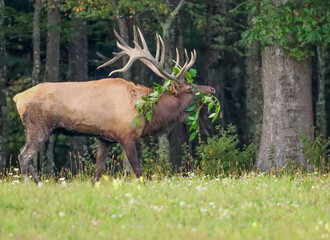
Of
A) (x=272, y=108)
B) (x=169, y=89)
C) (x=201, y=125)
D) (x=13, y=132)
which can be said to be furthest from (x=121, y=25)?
(x=13, y=132)

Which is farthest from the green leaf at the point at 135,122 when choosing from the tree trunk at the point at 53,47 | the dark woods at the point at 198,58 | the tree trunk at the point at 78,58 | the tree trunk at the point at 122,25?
the tree trunk at the point at 78,58

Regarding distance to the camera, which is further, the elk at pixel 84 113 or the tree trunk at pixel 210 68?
the tree trunk at pixel 210 68

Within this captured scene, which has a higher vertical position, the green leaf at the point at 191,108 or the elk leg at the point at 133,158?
the green leaf at the point at 191,108

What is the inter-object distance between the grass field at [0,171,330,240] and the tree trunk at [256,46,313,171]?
4.92 m

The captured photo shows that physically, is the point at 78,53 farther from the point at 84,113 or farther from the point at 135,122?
the point at 135,122

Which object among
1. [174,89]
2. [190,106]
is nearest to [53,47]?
[174,89]

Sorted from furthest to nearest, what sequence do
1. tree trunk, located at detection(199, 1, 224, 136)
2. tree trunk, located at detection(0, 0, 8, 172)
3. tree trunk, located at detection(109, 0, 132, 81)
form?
1. tree trunk, located at detection(199, 1, 224, 136)
2. tree trunk, located at detection(0, 0, 8, 172)
3. tree trunk, located at detection(109, 0, 132, 81)

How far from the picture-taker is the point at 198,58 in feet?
94.6

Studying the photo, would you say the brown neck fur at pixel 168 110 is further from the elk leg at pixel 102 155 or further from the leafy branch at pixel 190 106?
the elk leg at pixel 102 155

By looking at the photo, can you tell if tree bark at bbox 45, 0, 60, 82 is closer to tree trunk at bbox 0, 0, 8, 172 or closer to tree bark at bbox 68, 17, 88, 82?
tree trunk at bbox 0, 0, 8, 172

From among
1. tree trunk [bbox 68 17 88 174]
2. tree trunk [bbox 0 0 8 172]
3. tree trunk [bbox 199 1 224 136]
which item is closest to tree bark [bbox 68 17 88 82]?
tree trunk [bbox 68 17 88 174]

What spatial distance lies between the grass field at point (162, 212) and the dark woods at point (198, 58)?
3.01 m

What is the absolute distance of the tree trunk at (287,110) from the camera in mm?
15969

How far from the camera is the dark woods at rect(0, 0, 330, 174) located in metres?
16.0
